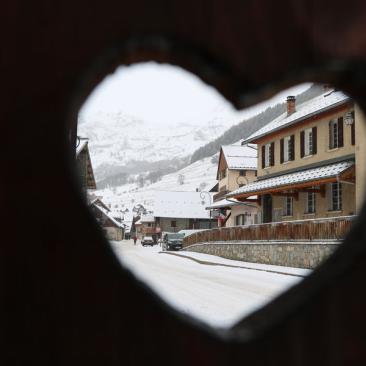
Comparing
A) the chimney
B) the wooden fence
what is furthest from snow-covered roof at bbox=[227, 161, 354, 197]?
the chimney


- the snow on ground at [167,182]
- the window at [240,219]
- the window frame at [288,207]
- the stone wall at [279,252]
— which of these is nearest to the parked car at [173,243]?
the window at [240,219]

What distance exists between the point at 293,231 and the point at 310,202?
537 cm

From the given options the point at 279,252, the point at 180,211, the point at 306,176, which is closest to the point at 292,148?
the point at 306,176

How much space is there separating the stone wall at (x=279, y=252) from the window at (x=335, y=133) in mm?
5289

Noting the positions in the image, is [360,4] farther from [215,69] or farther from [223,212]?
[223,212]

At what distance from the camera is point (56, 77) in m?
0.53

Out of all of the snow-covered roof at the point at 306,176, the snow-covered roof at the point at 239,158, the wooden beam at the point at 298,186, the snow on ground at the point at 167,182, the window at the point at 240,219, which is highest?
the snow on ground at the point at 167,182

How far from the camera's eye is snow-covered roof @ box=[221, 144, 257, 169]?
4306 cm

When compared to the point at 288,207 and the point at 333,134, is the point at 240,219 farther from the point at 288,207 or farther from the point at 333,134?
the point at 333,134

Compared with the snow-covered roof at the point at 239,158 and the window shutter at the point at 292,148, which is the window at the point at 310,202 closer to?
the window shutter at the point at 292,148

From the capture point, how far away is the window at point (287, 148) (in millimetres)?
27031

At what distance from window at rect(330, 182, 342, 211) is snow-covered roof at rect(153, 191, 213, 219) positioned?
4085 centimetres

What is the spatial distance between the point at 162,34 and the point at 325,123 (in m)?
24.1

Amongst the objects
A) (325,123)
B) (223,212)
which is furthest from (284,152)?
(223,212)
